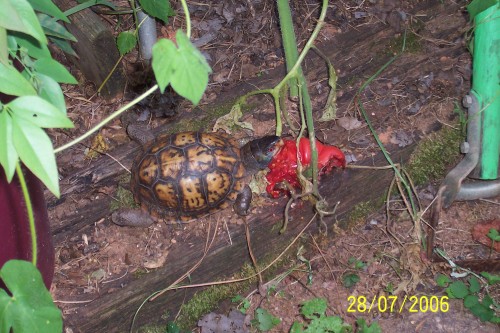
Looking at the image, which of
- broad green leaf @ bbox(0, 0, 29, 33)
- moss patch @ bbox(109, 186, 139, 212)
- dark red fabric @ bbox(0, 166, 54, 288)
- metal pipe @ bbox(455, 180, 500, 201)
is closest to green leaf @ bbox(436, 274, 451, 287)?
metal pipe @ bbox(455, 180, 500, 201)

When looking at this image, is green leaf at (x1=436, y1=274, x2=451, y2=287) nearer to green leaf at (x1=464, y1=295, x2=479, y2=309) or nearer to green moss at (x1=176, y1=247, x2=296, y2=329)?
green leaf at (x1=464, y1=295, x2=479, y2=309)

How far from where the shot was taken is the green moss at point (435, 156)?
2.84 metres

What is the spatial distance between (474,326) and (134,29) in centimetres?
236

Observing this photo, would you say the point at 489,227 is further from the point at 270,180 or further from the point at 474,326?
the point at 270,180

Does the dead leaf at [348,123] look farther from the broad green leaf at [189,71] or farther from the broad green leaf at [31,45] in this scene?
the broad green leaf at [189,71]

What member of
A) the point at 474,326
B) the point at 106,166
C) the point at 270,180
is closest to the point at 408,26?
the point at 270,180

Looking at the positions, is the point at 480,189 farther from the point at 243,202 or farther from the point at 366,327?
the point at 243,202

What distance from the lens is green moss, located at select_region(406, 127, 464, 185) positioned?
284 centimetres

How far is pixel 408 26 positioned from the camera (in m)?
3.14

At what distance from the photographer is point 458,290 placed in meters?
2.62

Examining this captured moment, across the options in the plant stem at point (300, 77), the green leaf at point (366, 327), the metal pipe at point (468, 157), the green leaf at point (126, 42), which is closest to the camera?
the plant stem at point (300, 77)

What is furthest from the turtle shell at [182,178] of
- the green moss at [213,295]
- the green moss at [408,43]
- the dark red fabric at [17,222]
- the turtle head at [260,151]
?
the green moss at [408,43]

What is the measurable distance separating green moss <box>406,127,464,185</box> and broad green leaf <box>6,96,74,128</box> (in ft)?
7.21

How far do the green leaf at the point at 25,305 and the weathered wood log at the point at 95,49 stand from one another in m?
1.87
